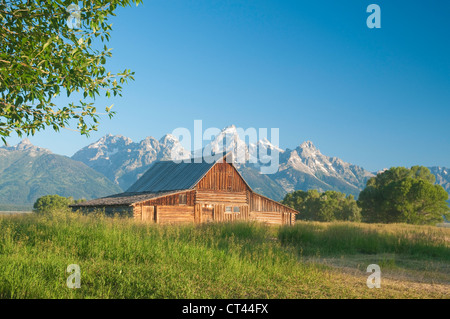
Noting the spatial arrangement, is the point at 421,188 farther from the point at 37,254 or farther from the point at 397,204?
the point at 37,254

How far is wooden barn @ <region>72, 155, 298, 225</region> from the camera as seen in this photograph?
3794 cm

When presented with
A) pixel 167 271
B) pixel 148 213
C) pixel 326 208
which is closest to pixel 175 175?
pixel 148 213

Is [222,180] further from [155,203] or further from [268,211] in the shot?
[155,203]

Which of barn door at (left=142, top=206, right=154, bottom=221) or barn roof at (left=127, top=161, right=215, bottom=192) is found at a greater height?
barn roof at (left=127, top=161, right=215, bottom=192)

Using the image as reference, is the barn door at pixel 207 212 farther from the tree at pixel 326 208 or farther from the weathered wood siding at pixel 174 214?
the tree at pixel 326 208

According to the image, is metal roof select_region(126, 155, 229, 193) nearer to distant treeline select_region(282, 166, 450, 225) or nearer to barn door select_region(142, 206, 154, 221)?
barn door select_region(142, 206, 154, 221)

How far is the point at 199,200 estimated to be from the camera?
41031 millimetres

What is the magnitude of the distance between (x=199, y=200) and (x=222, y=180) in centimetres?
369

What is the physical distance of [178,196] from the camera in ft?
129

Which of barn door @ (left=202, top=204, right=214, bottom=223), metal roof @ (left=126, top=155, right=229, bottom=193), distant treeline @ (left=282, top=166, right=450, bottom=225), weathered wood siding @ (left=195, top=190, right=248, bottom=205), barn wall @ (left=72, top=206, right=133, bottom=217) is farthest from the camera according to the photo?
distant treeline @ (left=282, top=166, right=450, bottom=225)

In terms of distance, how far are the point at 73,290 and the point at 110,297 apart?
0.84 m

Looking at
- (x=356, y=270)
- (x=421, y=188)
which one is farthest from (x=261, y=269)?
(x=421, y=188)

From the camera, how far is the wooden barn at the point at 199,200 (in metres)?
37.9

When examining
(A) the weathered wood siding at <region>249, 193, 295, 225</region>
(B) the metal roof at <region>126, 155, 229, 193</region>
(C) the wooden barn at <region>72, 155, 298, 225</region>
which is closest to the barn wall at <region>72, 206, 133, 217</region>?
(C) the wooden barn at <region>72, 155, 298, 225</region>
